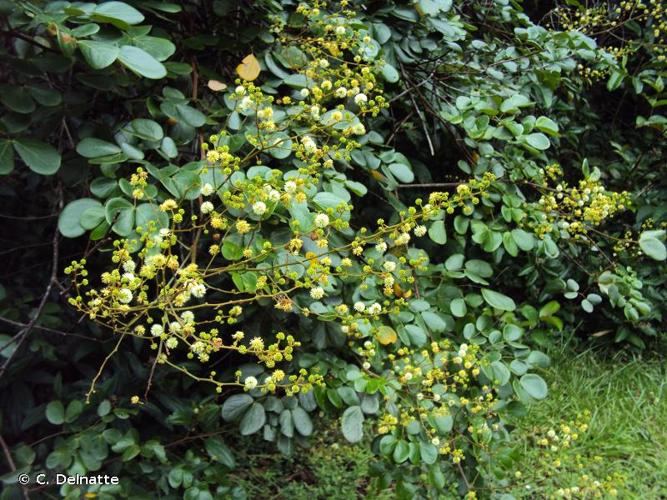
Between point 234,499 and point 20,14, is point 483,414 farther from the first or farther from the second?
point 20,14

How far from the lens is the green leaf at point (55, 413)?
1.34 m

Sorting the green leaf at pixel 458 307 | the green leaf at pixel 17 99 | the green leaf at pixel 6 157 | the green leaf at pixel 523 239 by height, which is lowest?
the green leaf at pixel 458 307

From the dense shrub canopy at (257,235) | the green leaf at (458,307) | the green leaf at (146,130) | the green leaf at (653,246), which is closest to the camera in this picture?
the dense shrub canopy at (257,235)

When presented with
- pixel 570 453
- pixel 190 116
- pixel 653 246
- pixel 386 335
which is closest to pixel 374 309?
pixel 386 335

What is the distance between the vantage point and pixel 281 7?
1.45m

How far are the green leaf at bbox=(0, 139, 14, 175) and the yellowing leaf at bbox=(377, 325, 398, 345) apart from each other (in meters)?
0.85

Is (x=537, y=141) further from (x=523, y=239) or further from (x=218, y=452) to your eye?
(x=218, y=452)

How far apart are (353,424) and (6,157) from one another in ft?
3.00

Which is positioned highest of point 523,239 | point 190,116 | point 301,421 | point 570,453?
point 190,116

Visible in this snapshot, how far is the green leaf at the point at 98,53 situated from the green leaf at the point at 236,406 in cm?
78

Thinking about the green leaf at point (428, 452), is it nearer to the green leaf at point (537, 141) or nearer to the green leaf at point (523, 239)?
the green leaf at point (523, 239)

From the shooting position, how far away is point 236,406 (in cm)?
134

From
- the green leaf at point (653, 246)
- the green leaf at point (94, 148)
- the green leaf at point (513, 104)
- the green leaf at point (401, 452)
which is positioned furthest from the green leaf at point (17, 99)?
the green leaf at point (653, 246)

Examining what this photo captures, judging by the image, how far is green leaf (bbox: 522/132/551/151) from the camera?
155cm
